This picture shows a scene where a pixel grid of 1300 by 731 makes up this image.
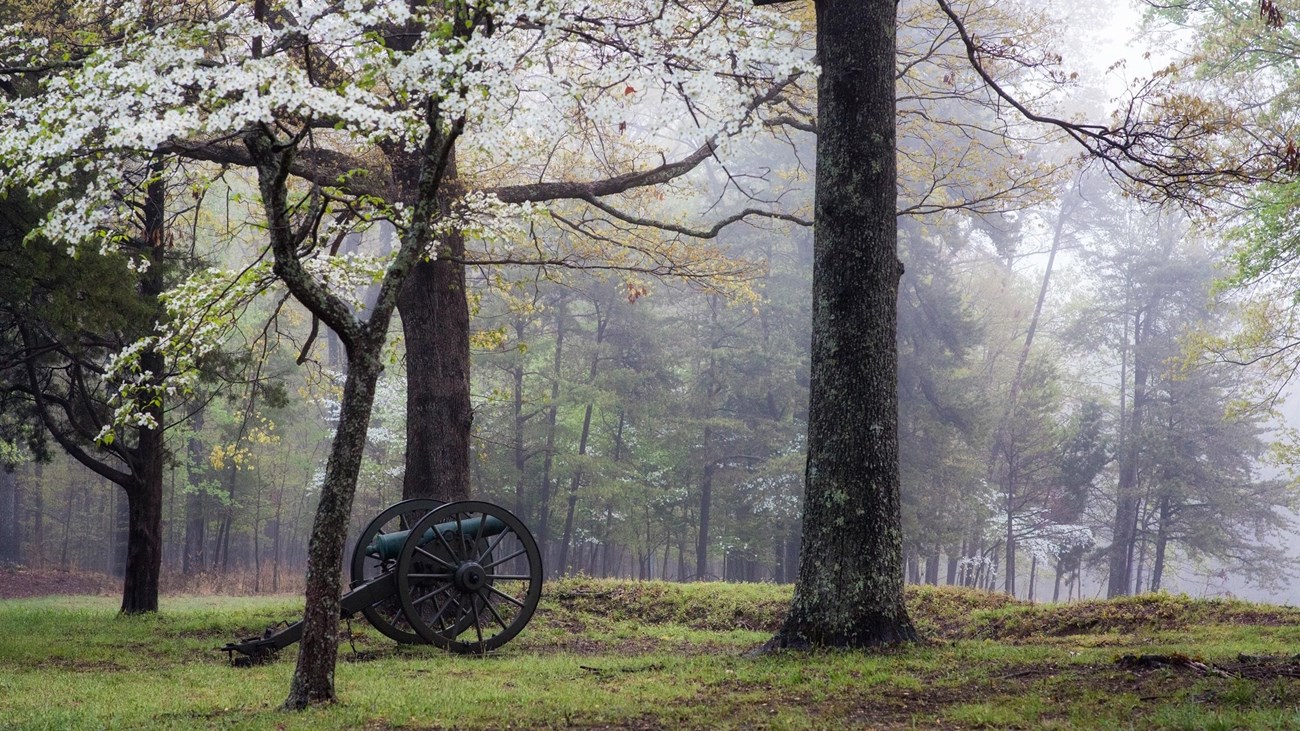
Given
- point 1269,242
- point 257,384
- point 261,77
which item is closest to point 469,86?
point 261,77

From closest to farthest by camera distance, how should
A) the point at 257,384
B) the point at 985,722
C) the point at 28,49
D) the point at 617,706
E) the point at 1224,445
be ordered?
Result: the point at 985,722
the point at 617,706
the point at 28,49
the point at 257,384
the point at 1224,445

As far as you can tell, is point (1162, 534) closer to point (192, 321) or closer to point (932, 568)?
point (932, 568)

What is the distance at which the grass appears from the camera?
4547mm

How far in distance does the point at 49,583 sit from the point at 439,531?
22.2 m

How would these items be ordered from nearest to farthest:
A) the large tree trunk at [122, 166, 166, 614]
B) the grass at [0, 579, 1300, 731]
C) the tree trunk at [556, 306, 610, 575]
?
the grass at [0, 579, 1300, 731] → the large tree trunk at [122, 166, 166, 614] → the tree trunk at [556, 306, 610, 575]

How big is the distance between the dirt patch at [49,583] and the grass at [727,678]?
627 inches

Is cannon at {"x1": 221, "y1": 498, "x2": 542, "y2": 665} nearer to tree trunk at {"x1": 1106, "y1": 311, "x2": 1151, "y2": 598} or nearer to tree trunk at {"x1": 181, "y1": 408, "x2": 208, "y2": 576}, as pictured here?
tree trunk at {"x1": 181, "y1": 408, "x2": 208, "y2": 576}

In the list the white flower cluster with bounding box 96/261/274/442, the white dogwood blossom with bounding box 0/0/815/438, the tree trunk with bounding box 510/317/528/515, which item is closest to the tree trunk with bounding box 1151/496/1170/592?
the tree trunk with bounding box 510/317/528/515

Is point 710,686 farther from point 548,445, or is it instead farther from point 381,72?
point 548,445

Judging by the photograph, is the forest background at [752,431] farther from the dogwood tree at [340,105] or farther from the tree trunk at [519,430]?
the dogwood tree at [340,105]

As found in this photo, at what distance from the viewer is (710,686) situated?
5594mm

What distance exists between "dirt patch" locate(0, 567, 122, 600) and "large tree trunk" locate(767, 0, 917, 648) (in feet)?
72.2

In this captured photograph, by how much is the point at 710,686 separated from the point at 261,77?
4.20 metres

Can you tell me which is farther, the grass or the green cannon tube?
the green cannon tube
